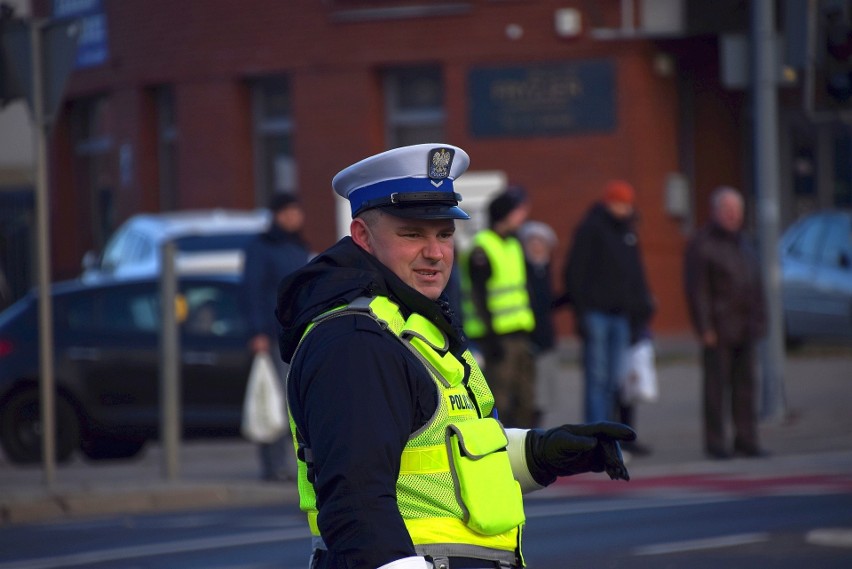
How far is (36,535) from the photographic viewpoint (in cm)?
967

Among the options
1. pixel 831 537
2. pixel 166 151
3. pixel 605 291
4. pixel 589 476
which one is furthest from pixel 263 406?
pixel 166 151

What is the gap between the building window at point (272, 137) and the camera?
24375 millimetres

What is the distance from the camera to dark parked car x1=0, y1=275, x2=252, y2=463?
13.1 meters

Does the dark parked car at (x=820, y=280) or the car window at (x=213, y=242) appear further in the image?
the dark parked car at (x=820, y=280)

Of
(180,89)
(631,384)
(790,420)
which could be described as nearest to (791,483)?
(631,384)

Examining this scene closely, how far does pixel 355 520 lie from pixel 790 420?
36.3 ft

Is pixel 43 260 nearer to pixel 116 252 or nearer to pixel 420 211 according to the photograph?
pixel 116 252

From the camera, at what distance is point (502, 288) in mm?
11188

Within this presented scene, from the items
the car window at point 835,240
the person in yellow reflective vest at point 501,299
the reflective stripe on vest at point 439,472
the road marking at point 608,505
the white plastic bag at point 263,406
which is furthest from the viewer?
the car window at point 835,240

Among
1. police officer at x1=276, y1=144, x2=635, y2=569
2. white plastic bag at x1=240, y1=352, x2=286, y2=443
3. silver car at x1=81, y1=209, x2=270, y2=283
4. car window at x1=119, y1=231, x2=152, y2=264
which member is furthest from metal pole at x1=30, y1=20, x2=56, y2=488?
police officer at x1=276, y1=144, x2=635, y2=569

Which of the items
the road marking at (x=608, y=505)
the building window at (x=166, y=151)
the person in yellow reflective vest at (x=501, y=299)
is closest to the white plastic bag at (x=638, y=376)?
the person in yellow reflective vest at (x=501, y=299)

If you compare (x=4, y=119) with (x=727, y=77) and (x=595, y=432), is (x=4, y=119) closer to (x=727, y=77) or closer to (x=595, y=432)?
(x=727, y=77)

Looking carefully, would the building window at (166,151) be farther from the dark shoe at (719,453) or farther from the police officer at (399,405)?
the police officer at (399,405)

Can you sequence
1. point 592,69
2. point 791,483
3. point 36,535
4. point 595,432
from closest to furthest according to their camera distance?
1. point 595,432
2. point 36,535
3. point 791,483
4. point 592,69
